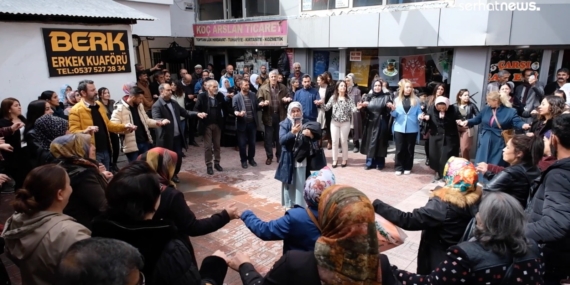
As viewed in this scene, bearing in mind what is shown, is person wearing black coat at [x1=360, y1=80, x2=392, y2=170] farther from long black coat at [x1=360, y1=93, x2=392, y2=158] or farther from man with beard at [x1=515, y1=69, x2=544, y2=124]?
man with beard at [x1=515, y1=69, x2=544, y2=124]

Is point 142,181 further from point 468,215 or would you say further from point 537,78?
point 537,78

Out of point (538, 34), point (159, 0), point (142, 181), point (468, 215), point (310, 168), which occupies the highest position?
point (159, 0)

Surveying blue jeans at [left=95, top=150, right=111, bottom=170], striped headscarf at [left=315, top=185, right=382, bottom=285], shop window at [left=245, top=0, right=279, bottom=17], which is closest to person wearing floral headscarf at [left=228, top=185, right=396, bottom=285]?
striped headscarf at [left=315, top=185, right=382, bottom=285]

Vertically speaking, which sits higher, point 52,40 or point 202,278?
point 52,40

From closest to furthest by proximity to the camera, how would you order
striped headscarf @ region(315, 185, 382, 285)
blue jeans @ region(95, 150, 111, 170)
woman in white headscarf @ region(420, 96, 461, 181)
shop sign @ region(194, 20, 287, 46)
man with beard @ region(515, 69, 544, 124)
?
striped headscarf @ region(315, 185, 382, 285) → blue jeans @ region(95, 150, 111, 170) → woman in white headscarf @ region(420, 96, 461, 181) → man with beard @ region(515, 69, 544, 124) → shop sign @ region(194, 20, 287, 46)

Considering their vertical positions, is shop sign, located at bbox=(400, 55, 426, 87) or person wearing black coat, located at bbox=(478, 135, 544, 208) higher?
shop sign, located at bbox=(400, 55, 426, 87)

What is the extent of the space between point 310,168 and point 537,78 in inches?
228

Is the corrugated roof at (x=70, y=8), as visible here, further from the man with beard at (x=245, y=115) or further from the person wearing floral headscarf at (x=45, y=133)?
the person wearing floral headscarf at (x=45, y=133)

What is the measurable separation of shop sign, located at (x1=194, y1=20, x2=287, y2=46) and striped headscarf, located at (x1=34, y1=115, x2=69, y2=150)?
23.5 ft

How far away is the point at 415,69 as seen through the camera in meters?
9.19

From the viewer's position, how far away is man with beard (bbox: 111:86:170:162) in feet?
19.6

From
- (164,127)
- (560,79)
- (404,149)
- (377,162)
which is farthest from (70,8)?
(560,79)

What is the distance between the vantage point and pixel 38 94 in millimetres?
7383

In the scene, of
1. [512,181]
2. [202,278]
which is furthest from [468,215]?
[202,278]
